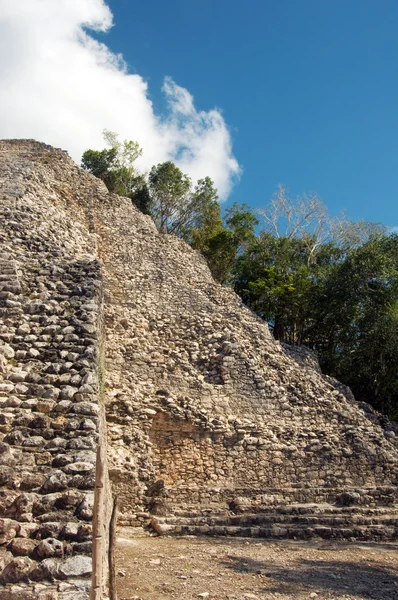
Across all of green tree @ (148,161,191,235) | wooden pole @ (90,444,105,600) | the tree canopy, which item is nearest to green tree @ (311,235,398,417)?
the tree canopy

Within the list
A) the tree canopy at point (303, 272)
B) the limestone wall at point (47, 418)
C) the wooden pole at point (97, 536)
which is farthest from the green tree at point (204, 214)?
the wooden pole at point (97, 536)

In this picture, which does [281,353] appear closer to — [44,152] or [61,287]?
[61,287]

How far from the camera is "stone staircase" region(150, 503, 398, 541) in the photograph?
7742 mm

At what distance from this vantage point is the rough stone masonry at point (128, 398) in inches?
155

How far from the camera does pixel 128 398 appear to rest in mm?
9344

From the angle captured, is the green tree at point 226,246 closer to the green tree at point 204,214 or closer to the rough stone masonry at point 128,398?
the green tree at point 204,214

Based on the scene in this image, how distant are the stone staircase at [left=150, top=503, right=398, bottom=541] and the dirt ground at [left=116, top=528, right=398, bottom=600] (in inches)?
9.4

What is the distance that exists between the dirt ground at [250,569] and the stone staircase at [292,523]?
9.4 inches

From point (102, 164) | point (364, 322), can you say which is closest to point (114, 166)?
point (102, 164)

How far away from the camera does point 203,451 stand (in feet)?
30.9

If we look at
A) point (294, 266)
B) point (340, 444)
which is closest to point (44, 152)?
point (294, 266)

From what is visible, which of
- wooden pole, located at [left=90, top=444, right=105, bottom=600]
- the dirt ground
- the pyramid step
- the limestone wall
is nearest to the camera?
wooden pole, located at [left=90, top=444, right=105, bottom=600]

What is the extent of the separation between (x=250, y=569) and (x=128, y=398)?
4338 millimetres

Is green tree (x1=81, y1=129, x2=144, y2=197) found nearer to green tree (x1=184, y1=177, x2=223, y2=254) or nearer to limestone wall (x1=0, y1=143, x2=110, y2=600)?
green tree (x1=184, y1=177, x2=223, y2=254)
